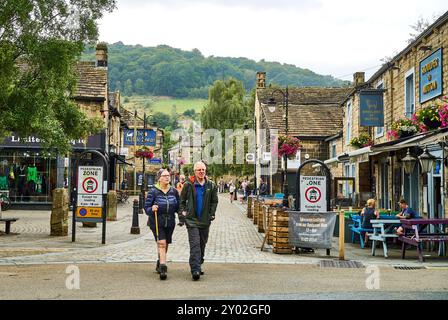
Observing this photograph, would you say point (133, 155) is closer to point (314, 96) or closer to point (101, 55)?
point (101, 55)

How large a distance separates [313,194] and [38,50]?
771 cm

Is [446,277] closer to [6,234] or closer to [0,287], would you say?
[0,287]

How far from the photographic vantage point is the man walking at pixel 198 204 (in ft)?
32.9

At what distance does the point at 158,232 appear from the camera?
33.5 ft

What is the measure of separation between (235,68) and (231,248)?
120365 mm

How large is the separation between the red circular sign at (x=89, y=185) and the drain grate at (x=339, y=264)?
6621mm

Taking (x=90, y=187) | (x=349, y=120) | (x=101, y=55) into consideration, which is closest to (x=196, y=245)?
(x=90, y=187)

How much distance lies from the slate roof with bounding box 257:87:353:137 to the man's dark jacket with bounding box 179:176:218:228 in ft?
95.2

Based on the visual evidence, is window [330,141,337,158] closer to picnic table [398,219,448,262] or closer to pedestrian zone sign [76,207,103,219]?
pedestrian zone sign [76,207,103,219]

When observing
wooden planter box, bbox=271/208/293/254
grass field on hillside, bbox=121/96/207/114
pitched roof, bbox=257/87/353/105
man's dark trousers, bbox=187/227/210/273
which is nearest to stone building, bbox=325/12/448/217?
wooden planter box, bbox=271/208/293/254

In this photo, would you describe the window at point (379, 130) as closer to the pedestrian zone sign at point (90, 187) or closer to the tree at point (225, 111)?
the pedestrian zone sign at point (90, 187)

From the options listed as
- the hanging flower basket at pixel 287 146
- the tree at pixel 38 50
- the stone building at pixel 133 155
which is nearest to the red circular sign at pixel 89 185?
the tree at pixel 38 50

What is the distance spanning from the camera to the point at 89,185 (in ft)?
52.7

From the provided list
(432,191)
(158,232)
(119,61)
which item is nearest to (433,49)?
(432,191)
